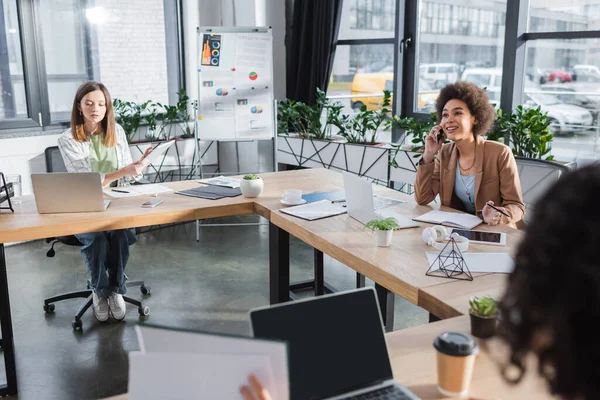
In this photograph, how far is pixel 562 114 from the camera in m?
3.91

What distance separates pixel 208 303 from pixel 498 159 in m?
1.86

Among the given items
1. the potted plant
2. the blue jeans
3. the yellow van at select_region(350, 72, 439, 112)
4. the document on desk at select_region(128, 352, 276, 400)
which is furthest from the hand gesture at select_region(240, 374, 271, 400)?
the yellow van at select_region(350, 72, 439, 112)

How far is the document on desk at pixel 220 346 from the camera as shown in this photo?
92 centimetres

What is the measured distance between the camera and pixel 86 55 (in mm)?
5137

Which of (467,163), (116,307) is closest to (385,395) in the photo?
(467,163)

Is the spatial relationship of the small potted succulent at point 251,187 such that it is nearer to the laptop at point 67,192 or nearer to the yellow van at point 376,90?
the laptop at point 67,192

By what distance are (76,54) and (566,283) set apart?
5110 mm

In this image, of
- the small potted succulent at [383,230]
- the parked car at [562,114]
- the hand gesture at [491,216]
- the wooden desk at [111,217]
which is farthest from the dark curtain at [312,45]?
the small potted succulent at [383,230]

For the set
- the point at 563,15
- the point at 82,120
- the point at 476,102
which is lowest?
the point at 82,120

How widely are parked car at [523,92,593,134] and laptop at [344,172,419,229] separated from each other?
192 cm

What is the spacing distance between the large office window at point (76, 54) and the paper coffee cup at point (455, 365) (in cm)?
439

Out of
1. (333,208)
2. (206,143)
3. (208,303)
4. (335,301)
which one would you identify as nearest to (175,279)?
(208,303)

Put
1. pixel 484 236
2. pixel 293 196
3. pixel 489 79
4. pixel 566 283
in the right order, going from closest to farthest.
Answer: pixel 566 283, pixel 484 236, pixel 293 196, pixel 489 79

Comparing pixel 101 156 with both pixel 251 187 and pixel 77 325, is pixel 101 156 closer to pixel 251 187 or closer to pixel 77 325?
pixel 77 325
